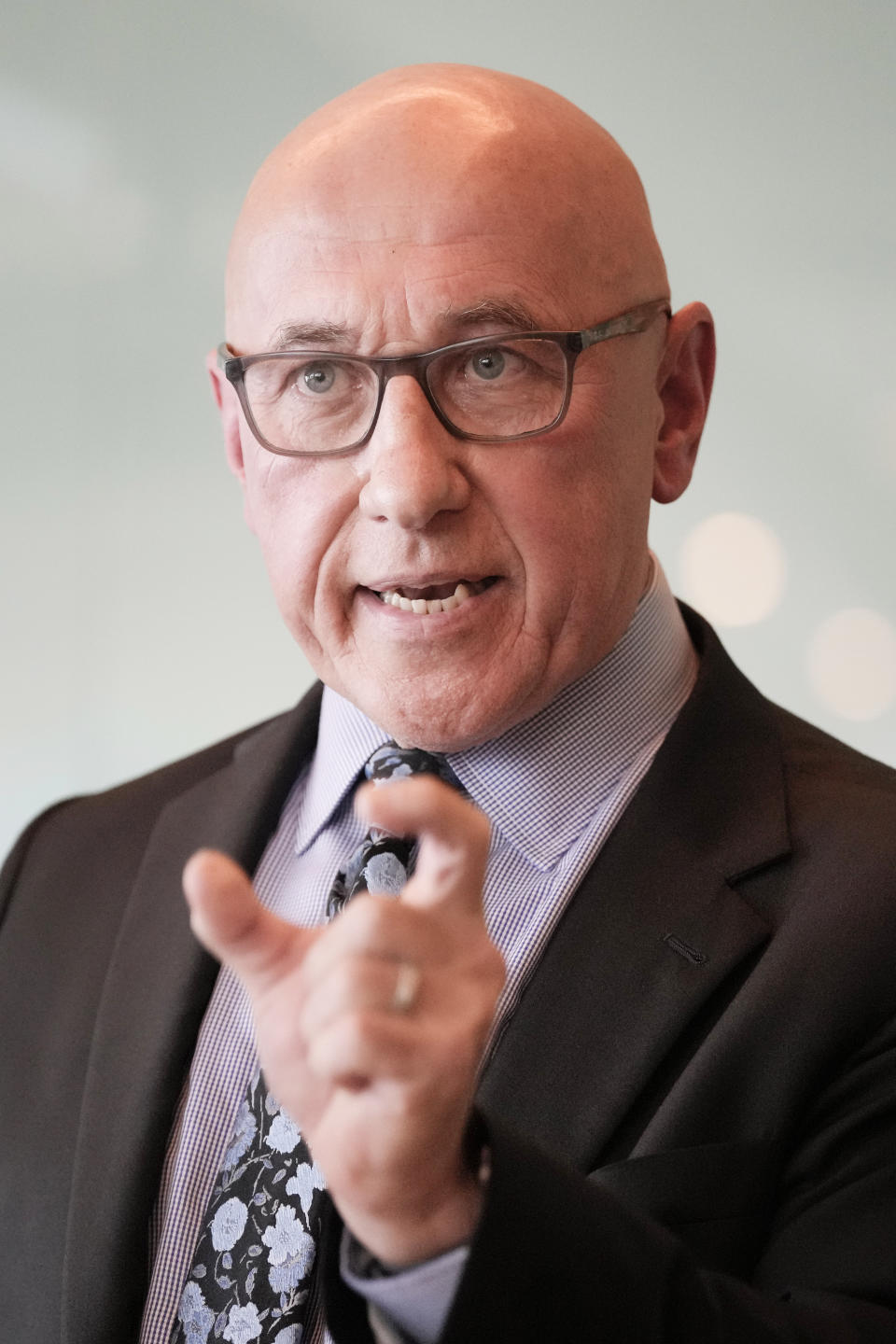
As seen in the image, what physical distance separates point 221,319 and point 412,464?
145 cm

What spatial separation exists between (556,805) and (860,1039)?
0.39 m

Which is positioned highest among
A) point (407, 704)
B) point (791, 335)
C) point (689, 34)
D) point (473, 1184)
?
point (689, 34)

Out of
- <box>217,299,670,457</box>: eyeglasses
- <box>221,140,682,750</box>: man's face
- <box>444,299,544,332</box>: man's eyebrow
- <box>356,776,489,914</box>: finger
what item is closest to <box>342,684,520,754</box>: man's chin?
<box>221,140,682,750</box>: man's face

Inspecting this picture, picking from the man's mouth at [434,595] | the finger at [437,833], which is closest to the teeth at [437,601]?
the man's mouth at [434,595]

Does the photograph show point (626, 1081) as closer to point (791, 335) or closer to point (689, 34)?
point (791, 335)

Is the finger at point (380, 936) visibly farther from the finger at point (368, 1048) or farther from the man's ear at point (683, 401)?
the man's ear at point (683, 401)

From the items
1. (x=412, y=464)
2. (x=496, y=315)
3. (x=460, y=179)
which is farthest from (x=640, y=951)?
(x=460, y=179)

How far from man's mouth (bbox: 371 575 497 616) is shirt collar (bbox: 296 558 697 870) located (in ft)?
0.58

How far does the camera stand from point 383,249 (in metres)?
1.40

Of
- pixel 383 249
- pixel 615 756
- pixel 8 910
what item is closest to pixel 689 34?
pixel 383 249

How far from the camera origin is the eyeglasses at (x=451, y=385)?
55.8 inches

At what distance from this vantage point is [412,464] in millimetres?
1378

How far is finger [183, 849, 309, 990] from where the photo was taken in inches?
35.7

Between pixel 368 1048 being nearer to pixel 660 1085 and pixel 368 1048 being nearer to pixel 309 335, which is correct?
pixel 660 1085
